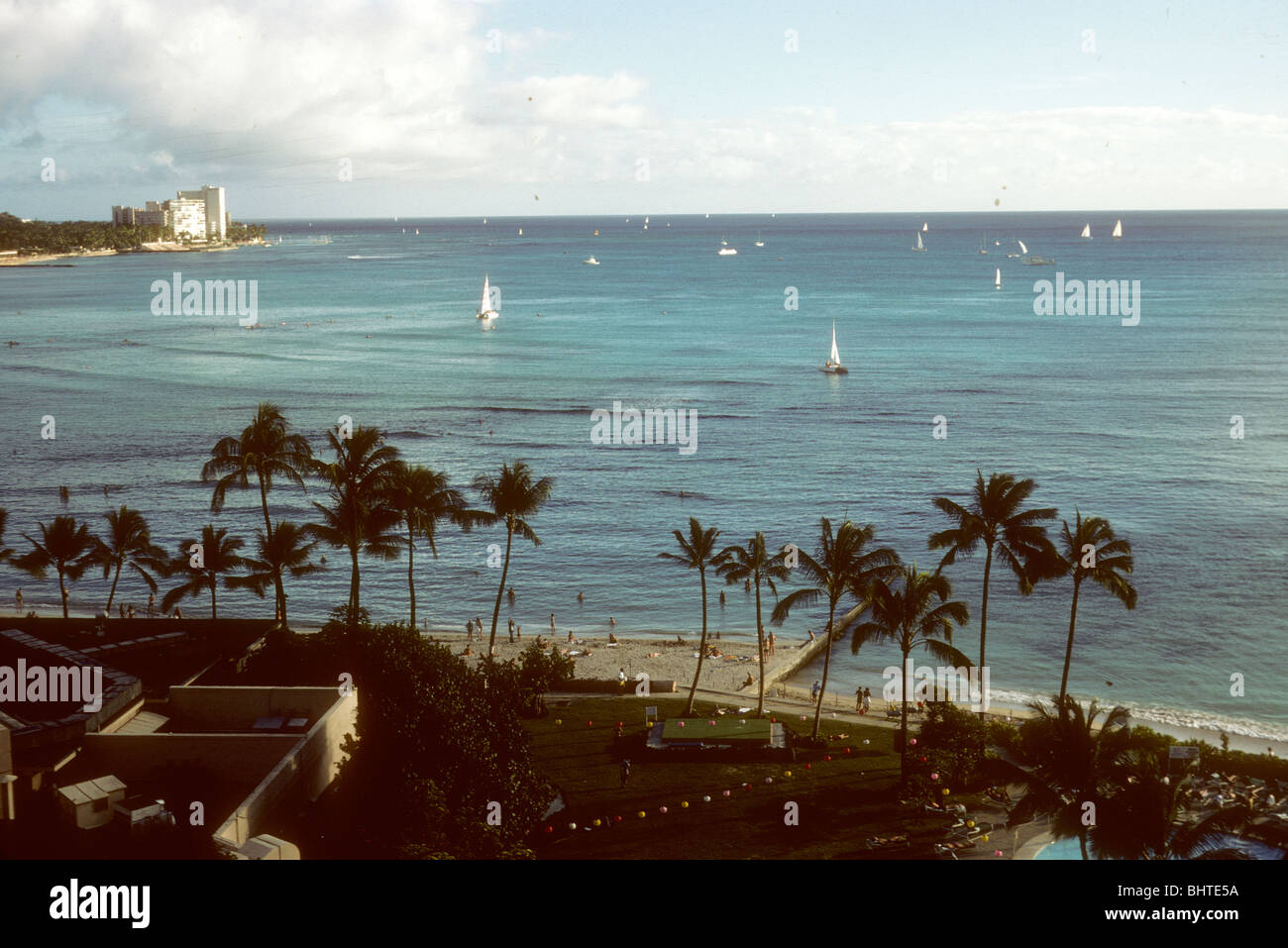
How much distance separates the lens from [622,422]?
97.3 m

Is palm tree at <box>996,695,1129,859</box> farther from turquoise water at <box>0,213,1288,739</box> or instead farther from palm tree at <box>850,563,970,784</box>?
turquoise water at <box>0,213,1288,739</box>

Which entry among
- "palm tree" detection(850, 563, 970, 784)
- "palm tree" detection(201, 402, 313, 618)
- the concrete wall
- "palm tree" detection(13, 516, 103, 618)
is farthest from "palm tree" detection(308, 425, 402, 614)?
"palm tree" detection(850, 563, 970, 784)

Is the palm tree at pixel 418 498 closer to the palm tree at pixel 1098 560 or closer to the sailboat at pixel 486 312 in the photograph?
the palm tree at pixel 1098 560

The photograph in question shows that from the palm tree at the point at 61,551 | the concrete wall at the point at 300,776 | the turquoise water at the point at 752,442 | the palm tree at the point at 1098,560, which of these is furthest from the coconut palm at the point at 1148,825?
the palm tree at the point at 61,551

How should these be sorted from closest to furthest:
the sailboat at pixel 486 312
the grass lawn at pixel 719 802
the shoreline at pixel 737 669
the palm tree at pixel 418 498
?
the grass lawn at pixel 719 802 → the palm tree at pixel 418 498 → the shoreline at pixel 737 669 → the sailboat at pixel 486 312

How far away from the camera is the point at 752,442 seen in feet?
295

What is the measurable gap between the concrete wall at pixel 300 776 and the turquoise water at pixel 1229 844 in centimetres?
1686

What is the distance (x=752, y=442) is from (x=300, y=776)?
68.4 m

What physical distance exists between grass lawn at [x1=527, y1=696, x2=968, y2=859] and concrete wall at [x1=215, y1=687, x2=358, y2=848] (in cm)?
538

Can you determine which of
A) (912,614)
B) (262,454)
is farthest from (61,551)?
(912,614)

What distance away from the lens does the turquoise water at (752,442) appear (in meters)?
55.6
